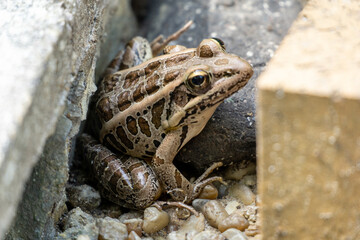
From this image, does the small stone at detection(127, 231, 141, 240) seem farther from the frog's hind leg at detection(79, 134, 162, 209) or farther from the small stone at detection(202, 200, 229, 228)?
the small stone at detection(202, 200, 229, 228)

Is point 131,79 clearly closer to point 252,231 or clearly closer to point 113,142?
point 113,142

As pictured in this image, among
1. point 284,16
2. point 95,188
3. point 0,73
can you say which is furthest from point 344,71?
point 284,16

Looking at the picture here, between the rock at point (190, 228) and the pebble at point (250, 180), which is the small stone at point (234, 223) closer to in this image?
the rock at point (190, 228)

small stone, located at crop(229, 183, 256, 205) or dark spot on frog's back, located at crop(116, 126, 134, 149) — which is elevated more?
dark spot on frog's back, located at crop(116, 126, 134, 149)

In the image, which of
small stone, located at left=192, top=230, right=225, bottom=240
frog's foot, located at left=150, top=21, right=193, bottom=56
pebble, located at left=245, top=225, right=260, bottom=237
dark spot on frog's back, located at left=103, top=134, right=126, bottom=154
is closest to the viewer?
small stone, located at left=192, top=230, right=225, bottom=240

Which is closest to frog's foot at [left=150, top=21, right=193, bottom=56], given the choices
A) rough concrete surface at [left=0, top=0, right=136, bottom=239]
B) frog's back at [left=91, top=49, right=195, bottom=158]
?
frog's back at [left=91, top=49, right=195, bottom=158]

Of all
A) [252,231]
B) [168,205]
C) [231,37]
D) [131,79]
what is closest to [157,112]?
[131,79]

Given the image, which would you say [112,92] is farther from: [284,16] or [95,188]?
[284,16]
